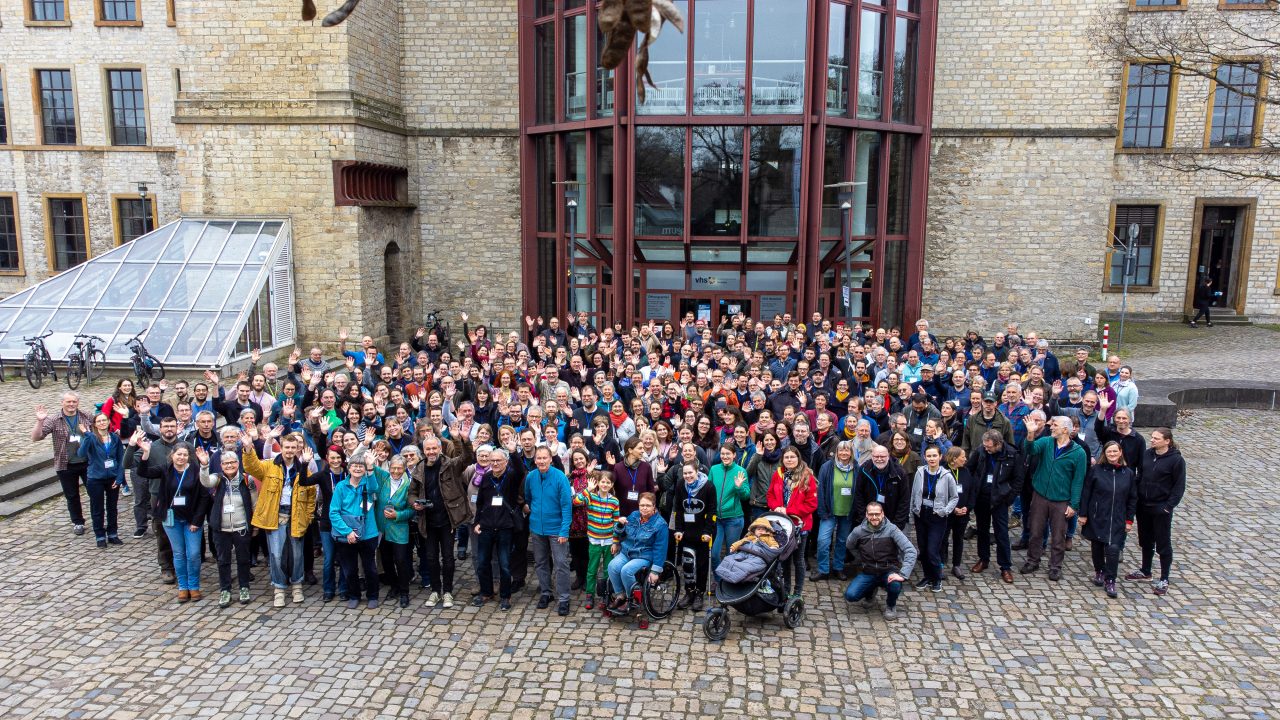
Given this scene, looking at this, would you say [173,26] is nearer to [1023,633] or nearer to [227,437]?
[227,437]

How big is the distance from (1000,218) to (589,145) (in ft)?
31.8

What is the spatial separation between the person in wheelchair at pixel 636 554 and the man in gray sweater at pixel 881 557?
1739 millimetres

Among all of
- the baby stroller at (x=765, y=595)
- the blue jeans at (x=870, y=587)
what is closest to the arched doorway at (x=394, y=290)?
the baby stroller at (x=765, y=595)

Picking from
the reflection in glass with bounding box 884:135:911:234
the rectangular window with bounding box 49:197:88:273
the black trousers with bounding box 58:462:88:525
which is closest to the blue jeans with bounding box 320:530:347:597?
the black trousers with bounding box 58:462:88:525

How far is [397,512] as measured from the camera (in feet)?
25.6

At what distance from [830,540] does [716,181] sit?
10.5 meters

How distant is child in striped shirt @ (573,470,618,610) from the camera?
7711mm

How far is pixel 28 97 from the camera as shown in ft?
90.4

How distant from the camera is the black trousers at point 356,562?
25.8 ft

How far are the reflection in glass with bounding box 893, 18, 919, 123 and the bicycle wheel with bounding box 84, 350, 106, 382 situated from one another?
54.5 ft

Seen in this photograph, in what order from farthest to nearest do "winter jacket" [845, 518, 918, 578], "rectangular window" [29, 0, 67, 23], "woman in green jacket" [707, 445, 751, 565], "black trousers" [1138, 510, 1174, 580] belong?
"rectangular window" [29, 0, 67, 23] → "black trousers" [1138, 510, 1174, 580] → "woman in green jacket" [707, 445, 751, 565] → "winter jacket" [845, 518, 918, 578]

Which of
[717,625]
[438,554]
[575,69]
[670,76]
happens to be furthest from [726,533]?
[575,69]

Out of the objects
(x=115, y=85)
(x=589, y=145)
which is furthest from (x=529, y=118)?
(x=115, y=85)

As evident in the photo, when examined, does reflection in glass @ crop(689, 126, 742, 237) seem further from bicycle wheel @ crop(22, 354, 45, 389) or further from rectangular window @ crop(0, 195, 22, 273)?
rectangular window @ crop(0, 195, 22, 273)
